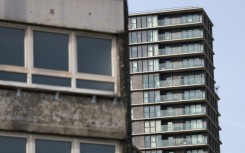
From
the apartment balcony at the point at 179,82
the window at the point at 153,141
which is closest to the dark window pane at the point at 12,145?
the window at the point at 153,141

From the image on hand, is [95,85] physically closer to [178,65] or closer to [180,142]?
[180,142]

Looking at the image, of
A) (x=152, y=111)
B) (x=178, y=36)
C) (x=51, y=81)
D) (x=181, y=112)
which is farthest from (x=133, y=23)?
(x=51, y=81)

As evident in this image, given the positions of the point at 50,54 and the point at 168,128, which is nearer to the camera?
the point at 50,54

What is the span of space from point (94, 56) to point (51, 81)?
0.88 m

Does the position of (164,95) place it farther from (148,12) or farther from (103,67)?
(103,67)

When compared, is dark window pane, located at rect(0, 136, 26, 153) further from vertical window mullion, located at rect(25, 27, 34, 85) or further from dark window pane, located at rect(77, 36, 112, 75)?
dark window pane, located at rect(77, 36, 112, 75)

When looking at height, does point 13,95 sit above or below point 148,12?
below

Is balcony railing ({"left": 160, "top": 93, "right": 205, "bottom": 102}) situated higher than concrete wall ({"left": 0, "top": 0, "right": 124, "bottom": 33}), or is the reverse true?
balcony railing ({"left": 160, "top": 93, "right": 205, "bottom": 102})

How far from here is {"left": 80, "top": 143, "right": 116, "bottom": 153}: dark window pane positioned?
15.2 meters

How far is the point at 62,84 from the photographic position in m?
15.5

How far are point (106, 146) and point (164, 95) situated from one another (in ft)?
426

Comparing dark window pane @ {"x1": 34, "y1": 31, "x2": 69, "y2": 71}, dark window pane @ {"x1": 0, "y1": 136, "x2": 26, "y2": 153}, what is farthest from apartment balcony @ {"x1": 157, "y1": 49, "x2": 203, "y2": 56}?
dark window pane @ {"x1": 0, "y1": 136, "x2": 26, "y2": 153}

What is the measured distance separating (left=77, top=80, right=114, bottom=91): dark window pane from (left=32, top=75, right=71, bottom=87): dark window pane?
0.68 ft

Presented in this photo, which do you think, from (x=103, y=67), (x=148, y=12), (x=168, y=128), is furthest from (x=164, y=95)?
(x=103, y=67)
